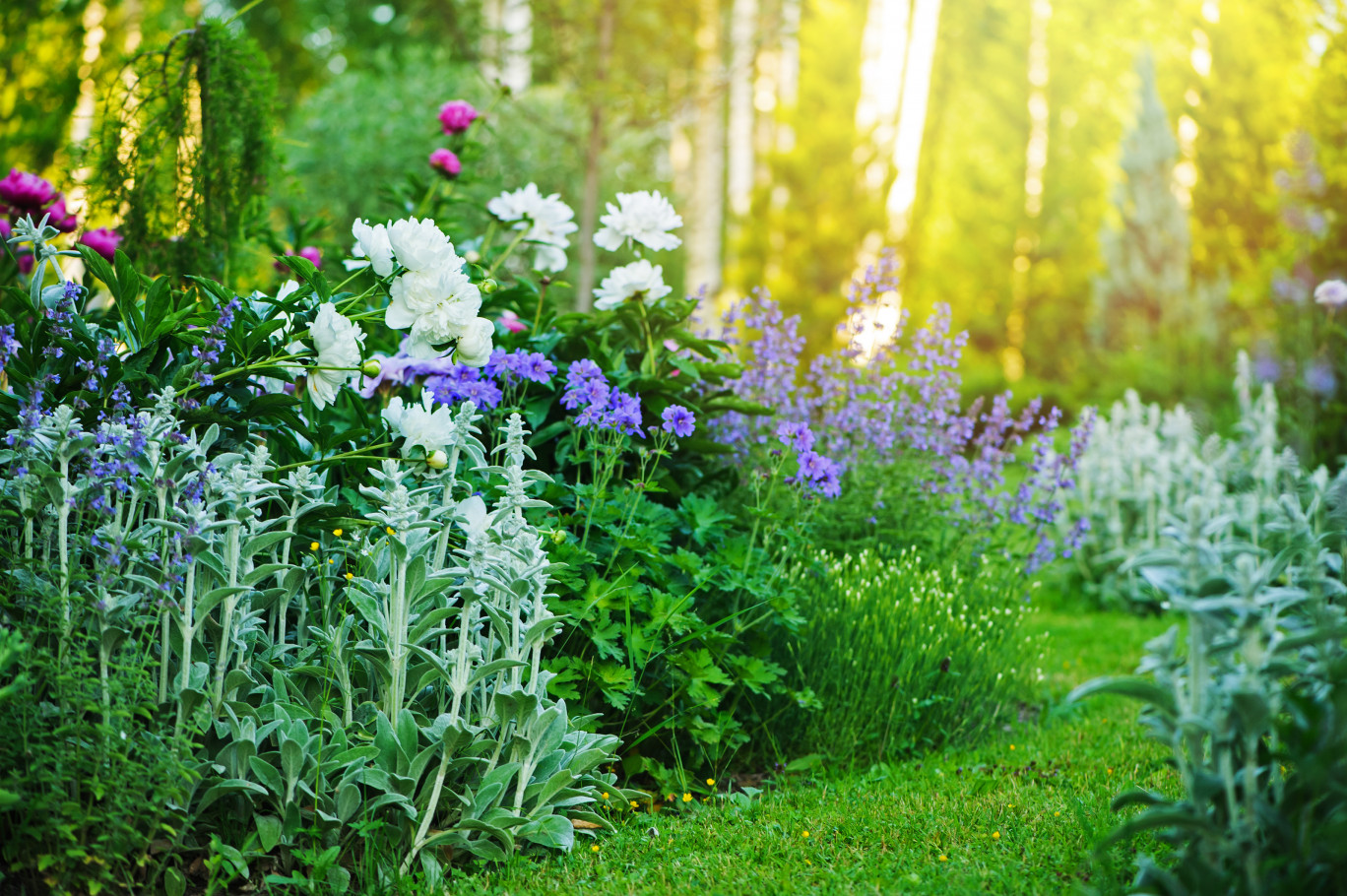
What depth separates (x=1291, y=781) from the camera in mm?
1654

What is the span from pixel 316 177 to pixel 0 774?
10404 mm

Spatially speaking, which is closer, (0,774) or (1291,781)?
(1291,781)

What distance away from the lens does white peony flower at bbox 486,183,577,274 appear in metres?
3.47

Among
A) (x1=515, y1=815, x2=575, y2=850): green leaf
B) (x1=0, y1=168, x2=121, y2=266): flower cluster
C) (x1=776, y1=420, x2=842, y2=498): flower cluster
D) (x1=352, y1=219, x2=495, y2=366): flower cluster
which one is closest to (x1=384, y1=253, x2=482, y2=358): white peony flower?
(x1=352, y1=219, x2=495, y2=366): flower cluster

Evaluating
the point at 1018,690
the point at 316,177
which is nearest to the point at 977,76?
the point at 316,177

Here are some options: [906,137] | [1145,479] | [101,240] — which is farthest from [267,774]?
[906,137]

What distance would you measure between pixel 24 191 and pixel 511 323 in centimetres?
158

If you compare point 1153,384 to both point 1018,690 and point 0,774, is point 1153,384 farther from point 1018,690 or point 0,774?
point 0,774

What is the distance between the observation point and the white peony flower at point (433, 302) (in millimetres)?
2232

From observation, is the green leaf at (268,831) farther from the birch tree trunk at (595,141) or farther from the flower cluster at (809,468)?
the birch tree trunk at (595,141)

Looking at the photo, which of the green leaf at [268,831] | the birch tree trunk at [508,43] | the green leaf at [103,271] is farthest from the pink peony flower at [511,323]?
the birch tree trunk at [508,43]

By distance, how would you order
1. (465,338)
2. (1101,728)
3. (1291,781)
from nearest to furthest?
(1291,781), (465,338), (1101,728)

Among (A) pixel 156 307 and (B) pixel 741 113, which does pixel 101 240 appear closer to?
(A) pixel 156 307

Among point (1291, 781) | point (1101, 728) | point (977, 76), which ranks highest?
point (977, 76)
